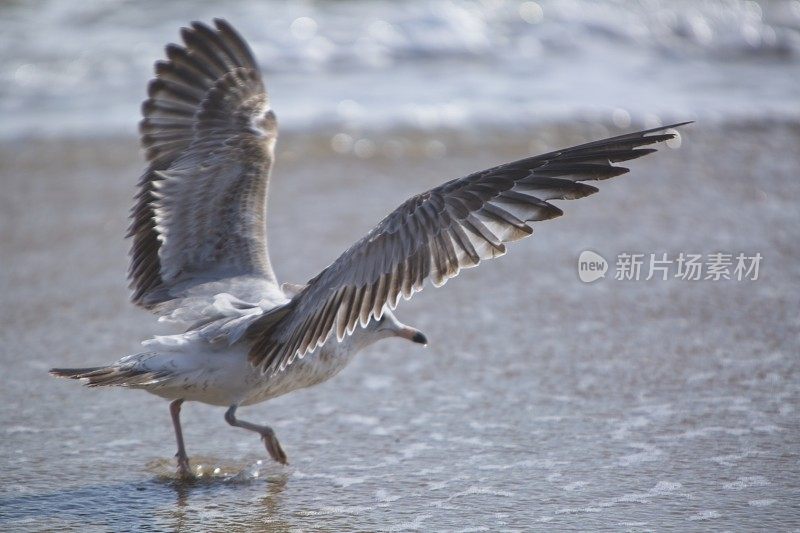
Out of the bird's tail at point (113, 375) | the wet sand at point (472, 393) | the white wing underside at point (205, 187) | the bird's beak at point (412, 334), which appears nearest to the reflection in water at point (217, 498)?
the wet sand at point (472, 393)

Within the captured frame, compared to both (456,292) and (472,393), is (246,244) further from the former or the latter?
(456,292)

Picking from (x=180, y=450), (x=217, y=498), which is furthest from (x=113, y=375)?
(x=217, y=498)

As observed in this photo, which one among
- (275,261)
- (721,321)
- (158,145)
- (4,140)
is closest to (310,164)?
(275,261)

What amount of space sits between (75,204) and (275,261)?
5.83ft

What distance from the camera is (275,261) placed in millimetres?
6680

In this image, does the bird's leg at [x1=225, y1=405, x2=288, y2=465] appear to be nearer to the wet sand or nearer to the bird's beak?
the wet sand

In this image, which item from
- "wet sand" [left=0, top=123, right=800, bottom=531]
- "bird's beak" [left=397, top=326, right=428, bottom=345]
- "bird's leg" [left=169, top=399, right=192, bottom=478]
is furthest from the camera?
"bird's beak" [left=397, top=326, right=428, bottom=345]

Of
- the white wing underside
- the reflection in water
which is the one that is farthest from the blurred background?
the white wing underside

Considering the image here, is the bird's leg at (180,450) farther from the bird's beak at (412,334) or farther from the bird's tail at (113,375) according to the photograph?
the bird's beak at (412,334)

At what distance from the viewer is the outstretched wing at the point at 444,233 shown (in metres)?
3.96

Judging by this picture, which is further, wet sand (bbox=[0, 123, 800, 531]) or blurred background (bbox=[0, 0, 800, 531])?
blurred background (bbox=[0, 0, 800, 531])

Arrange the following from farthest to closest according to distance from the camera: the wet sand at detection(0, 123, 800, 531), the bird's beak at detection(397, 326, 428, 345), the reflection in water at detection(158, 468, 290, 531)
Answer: the bird's beak at detection(397, 326, 428, 345) → the wet sand at detection(0, 123, 800, 531) → the reflection in water at detection(158, 468, 290, 531)

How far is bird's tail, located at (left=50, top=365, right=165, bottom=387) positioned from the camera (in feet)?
13.7

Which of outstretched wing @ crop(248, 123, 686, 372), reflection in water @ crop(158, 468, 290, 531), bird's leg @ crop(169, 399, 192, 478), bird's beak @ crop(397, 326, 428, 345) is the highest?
outstretched wing @ crop(248, 123, 686, 372)
